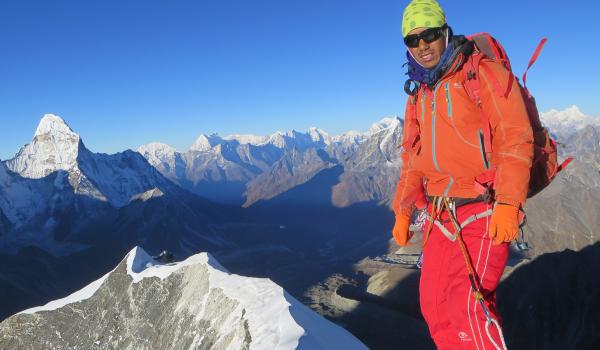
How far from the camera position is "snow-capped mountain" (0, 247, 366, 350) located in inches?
779

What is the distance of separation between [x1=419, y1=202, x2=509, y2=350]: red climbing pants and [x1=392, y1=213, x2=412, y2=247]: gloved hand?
39.2 inches

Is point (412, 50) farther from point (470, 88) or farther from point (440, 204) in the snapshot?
point (440, 204)

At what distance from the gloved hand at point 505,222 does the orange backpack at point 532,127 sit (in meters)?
0.54

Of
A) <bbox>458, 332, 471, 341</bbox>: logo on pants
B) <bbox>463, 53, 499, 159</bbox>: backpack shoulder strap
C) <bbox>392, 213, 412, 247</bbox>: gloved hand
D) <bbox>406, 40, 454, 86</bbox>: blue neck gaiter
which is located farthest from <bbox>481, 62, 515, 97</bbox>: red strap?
<bbox>458, 332, 471, 341</bbox>: logo on pants

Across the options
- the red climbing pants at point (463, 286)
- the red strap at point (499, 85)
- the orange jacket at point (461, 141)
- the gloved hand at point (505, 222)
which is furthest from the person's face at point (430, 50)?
the gloved hand at point (505, 222)

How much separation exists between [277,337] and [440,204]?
13.3 meters

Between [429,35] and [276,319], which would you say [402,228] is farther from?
[276,319]

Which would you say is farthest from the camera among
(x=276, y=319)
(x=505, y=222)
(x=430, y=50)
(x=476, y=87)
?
(x=276, y=319)

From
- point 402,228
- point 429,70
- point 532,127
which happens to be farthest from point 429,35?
point 402,228

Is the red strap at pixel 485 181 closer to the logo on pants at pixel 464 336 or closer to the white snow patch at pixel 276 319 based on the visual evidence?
the logo on pants at pixel 464 336

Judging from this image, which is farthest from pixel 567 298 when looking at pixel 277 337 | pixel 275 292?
pixel 277 337

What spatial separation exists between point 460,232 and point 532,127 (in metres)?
2.03

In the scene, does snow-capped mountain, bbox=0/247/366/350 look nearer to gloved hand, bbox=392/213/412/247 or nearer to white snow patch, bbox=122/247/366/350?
Answer: white snow patch, bbox=122/247/366/350

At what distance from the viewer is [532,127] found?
271 inches
